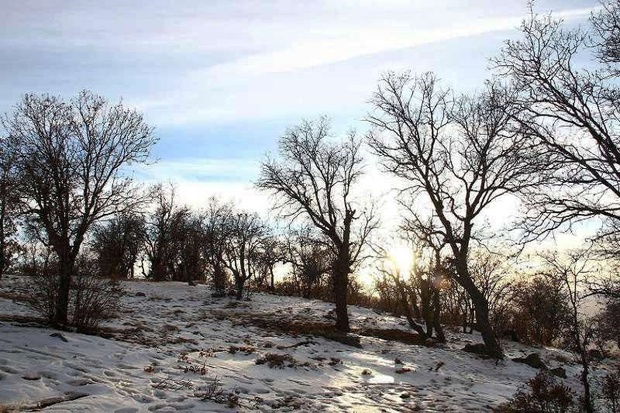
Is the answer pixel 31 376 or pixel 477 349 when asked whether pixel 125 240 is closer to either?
pixel 477 349

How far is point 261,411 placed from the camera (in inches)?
318

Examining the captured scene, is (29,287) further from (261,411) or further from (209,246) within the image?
(209,246)

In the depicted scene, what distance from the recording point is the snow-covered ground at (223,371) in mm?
7668

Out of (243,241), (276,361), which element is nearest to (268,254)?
(243,241)

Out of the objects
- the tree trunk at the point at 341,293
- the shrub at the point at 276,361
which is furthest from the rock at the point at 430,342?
the shrub at the point at 276,361

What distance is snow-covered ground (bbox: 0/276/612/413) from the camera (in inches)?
302

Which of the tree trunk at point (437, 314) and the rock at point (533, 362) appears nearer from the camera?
the rock at point (533, 362)

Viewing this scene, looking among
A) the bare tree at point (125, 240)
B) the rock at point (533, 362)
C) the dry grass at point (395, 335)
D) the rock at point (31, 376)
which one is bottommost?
the rock at point (533, 362)

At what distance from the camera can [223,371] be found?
10.6 meters

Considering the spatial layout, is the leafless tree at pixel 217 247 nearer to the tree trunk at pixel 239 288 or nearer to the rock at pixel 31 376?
the tree trunk at pixel 239 288

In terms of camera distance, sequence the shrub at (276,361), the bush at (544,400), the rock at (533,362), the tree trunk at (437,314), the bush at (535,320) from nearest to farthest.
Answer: the bush at (544,400)
the shrub at (276,361)
the rock at (533,362)
the tree trunk at (437,314)
the bush at (535,320)

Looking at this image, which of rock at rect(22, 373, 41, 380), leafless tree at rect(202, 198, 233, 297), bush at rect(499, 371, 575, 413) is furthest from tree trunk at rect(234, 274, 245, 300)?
bush at rect(499, 371, 575, 413)

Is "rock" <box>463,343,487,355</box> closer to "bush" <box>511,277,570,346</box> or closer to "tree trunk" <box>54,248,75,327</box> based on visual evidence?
"bush" <box>511,277,570,346</box>

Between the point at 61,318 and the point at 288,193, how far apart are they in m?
12.6
